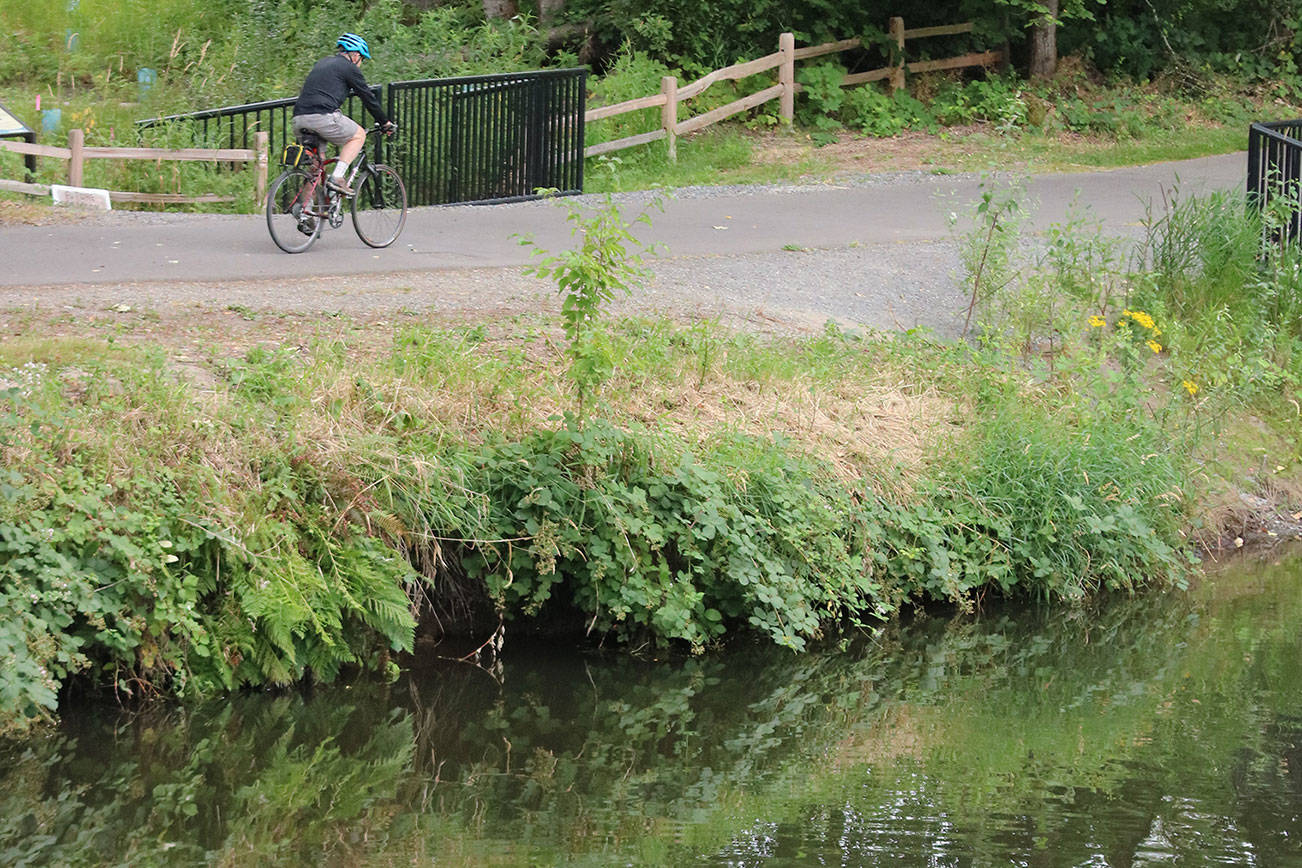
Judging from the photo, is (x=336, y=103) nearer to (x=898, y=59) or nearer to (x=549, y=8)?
(x=549, y=8)

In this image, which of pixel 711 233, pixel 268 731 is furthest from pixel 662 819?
pixel 711 233

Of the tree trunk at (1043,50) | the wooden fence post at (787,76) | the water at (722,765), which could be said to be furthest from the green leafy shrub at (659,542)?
the tree trunk at (1043,50)

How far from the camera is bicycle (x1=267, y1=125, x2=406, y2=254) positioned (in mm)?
12391

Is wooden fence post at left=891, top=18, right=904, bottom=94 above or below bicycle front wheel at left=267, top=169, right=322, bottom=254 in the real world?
above

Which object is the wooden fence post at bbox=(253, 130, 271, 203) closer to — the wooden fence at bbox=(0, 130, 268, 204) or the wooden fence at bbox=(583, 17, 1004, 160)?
the wooden fence at bbox=(0, 130, 268, 204)

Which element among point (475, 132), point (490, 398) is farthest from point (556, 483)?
point (475, 132)

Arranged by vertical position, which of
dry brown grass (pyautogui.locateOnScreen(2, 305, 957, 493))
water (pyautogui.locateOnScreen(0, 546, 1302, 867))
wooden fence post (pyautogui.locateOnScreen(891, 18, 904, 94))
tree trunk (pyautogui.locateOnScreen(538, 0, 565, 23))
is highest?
tree trunk (pyautogui.locateOnScreen(538, 0, 565, 23))

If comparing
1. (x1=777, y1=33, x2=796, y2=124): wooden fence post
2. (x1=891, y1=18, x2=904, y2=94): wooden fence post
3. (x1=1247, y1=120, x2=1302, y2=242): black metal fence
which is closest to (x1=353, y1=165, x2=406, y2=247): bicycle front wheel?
(x1=1247, y1=120, x2=1302, y2=242): black metal fence

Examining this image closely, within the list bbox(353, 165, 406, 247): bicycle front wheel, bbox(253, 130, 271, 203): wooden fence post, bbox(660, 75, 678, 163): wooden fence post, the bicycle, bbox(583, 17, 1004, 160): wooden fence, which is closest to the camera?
the bicycle

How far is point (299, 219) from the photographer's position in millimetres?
12492

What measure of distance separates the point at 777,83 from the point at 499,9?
5.07 meters

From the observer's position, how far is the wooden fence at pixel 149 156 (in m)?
15.1

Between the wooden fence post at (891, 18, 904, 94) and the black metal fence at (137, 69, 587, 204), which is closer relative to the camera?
the black metal fence at (137, 69, 587, 204)

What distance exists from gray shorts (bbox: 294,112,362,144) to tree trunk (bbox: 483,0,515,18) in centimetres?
1168
